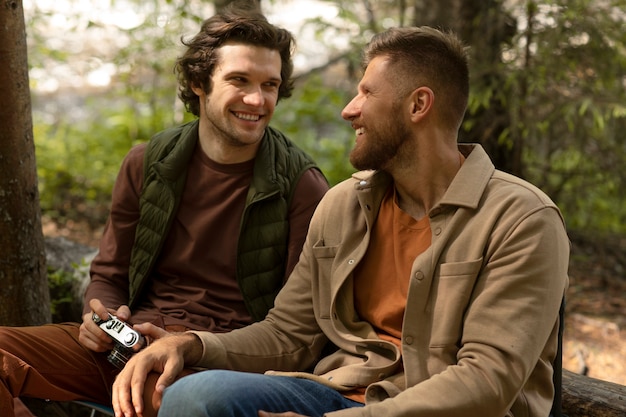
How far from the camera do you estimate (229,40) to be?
3828 millimetres

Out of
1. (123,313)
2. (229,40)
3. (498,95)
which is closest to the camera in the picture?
(123,313)

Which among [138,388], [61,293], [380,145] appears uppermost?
[380,145]

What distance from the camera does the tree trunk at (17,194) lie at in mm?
3531

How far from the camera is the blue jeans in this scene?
95.8 inches

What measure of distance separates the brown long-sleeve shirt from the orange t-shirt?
66cm

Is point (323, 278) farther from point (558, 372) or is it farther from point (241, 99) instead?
point (241, 99)

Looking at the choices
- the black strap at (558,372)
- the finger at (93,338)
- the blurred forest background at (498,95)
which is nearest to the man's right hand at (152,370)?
the finger at (93,338)

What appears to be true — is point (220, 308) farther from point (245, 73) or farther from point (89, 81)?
point (89, 81)

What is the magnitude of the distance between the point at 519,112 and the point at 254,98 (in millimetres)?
3295

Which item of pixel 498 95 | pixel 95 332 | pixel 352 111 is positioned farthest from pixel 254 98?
pixel 498 95

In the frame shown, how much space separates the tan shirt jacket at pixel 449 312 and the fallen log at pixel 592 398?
611mm

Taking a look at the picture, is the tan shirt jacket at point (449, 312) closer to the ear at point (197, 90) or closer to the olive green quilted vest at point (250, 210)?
the olive green quilted vest at point (250, 210)

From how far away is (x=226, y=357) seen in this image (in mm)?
3010

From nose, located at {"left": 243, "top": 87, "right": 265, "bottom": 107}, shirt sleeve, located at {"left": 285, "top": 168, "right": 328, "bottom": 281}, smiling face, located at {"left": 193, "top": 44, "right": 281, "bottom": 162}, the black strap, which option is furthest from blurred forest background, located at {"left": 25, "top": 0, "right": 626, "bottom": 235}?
the black strap
